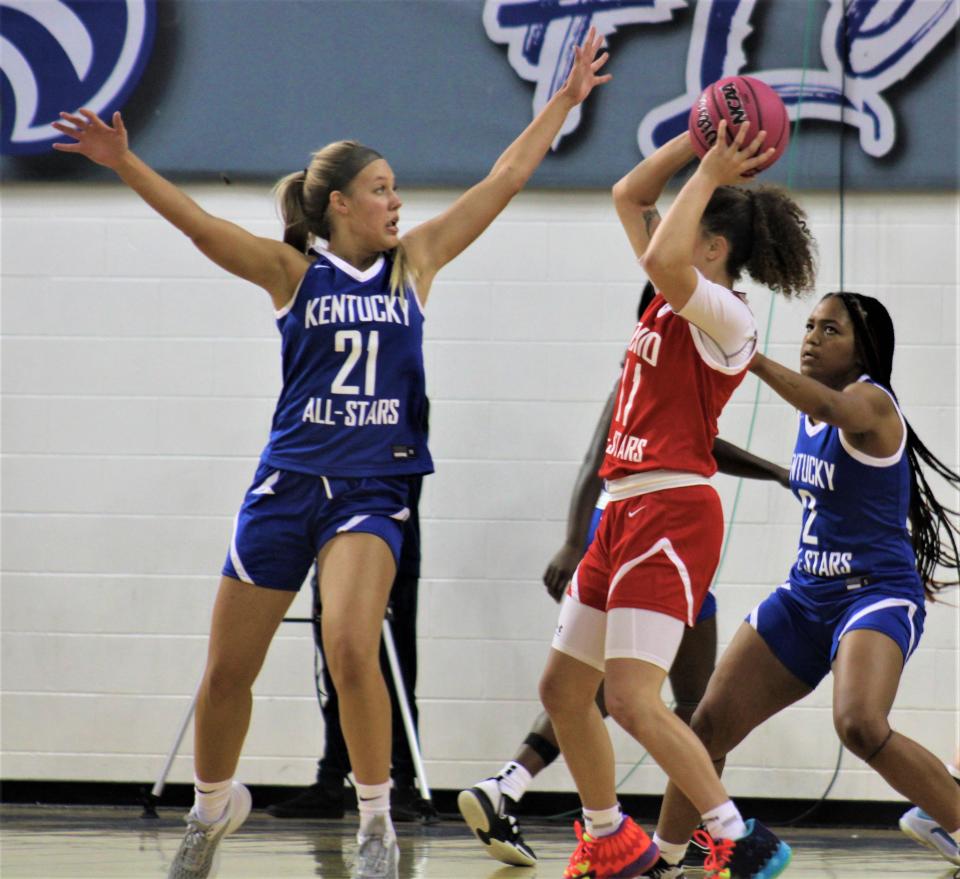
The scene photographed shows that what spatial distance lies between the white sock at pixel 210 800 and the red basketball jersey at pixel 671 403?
3.98 feet

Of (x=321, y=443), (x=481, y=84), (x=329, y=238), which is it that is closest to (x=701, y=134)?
(x=329, y=238)

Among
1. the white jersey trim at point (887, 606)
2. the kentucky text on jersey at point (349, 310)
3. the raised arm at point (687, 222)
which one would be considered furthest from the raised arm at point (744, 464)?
the kentucky text on jersey at point (349, 310)

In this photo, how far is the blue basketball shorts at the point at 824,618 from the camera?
365 centimetres

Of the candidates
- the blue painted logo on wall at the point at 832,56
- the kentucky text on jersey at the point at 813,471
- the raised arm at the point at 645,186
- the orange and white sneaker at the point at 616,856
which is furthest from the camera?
the blue painted logo on wall at the point at 832,56

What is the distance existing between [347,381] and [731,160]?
1.03m

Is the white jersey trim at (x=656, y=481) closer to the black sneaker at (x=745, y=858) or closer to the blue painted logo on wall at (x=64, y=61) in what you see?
the black sneaker at (x=745, y=858)

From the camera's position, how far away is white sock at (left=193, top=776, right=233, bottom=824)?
11.0 ft

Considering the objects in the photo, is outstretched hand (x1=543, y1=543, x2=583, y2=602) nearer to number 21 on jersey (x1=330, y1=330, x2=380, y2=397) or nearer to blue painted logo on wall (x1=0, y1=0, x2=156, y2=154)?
number 21 on jersey (x1=330, y1=330, x2=380, y2=397)

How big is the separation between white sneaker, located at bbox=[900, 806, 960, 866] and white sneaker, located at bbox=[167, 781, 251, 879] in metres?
2.06

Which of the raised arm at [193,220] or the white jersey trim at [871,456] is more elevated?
the raised arm at [193,220]

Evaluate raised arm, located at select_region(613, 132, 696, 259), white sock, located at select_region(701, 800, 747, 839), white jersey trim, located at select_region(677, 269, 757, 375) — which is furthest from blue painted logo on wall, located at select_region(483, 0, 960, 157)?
white sock, located at select_region(701, 800, 747, 839)

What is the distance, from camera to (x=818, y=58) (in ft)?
18.6

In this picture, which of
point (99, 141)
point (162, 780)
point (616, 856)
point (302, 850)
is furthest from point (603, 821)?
point (162, 780)

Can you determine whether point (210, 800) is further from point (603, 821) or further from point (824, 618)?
point (824, 618)
